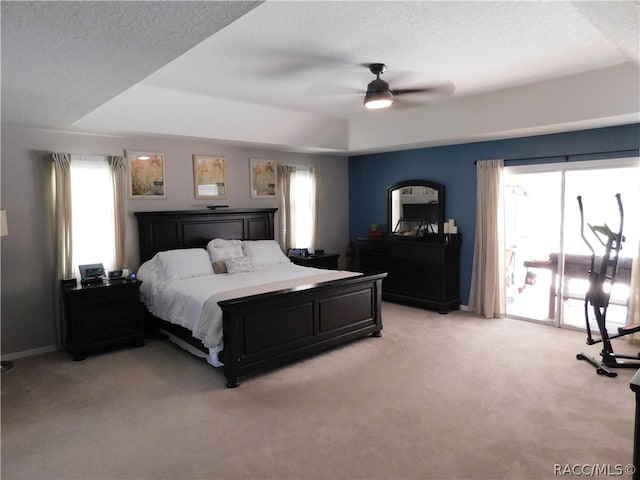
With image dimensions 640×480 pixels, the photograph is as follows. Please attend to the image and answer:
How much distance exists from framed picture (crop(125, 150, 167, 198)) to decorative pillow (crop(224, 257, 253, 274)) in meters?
1.18

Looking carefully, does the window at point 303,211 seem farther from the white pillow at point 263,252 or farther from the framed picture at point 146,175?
the framed picture at point 146,175

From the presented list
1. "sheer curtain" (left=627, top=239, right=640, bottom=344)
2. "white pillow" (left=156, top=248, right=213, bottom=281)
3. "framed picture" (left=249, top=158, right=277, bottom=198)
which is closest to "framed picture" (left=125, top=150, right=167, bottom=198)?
"white pillow" (left=156, top=248, right=213, bottom=281)

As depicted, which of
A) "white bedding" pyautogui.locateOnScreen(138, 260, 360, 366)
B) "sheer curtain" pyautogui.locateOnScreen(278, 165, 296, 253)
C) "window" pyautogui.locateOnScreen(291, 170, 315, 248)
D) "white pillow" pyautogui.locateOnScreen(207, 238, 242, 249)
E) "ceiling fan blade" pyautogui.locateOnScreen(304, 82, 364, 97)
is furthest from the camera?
"window" pyautogui.locateOnScreen(291, 170, 315, 248)

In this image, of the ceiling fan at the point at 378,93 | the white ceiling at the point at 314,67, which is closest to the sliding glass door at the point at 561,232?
the white ceiling at the point at 314,67

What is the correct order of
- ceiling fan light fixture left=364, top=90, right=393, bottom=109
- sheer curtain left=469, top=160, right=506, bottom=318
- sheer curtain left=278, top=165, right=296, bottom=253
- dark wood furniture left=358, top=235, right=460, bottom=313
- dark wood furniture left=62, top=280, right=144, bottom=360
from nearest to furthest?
ceiling fan light fixture left=364, top=90, right=393, bottom=109, dark wood furniture left=62, top=280, right=144, bottom=360, sheer curtain left=469, top=160, right=506, bottom=318, dark wood furniture left=358, top=235, right=460, bottom=313, sheer curtain left=278, top=165, right=296, bottom=253

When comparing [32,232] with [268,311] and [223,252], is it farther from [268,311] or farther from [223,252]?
[268,311]

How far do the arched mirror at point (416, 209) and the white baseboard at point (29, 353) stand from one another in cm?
477

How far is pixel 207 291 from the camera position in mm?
4109

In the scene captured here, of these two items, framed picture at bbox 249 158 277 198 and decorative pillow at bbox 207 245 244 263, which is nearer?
decorative pillow at bbox 207 245 244 263

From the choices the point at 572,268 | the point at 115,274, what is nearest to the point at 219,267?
the point at 115,274

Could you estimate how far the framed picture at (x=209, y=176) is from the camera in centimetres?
552

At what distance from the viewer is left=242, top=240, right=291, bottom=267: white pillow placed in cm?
551

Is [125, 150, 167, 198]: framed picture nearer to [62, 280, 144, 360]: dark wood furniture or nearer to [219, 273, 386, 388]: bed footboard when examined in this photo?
[62, 280, 144, 360]: dark wood furniture

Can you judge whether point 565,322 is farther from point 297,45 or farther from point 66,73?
point 66,73
